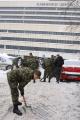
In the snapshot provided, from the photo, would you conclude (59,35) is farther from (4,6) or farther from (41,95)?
(41,95)

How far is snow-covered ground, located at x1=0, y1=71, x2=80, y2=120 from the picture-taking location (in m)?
9.10

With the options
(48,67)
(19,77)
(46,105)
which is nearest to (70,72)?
(48,67)

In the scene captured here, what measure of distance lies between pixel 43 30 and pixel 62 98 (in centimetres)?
8558

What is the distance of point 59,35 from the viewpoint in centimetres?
9588

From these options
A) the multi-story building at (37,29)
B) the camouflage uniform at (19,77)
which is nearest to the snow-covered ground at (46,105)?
the camouflage uniform at (19,77)

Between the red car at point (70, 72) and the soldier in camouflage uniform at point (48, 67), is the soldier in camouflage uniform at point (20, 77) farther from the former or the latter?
the red car at point (70, 72)

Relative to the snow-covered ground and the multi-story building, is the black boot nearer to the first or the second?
the snow-covered ground

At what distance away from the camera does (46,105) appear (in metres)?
10.7

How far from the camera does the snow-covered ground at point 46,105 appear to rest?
9097mm

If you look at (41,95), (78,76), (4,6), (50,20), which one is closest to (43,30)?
(50,20)

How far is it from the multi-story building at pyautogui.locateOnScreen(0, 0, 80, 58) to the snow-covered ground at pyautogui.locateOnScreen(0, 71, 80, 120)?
78.8 meters

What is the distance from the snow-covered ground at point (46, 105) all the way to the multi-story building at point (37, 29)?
3102 inches

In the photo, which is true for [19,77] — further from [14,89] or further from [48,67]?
[48,67]

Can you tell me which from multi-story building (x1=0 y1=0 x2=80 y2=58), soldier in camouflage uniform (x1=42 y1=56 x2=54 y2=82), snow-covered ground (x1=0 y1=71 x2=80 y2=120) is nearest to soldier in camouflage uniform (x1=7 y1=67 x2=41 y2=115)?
snow-covered ground (x1=0 y1=71 x2=80 y2=120)
